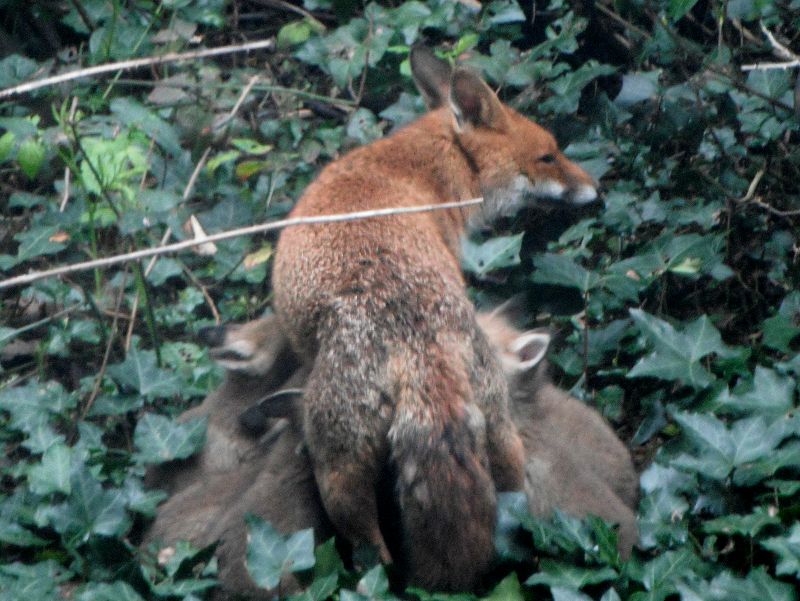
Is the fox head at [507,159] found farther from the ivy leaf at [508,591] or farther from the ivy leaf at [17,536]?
the ivy leaf at [17,536]

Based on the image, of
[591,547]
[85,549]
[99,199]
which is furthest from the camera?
[99,199]

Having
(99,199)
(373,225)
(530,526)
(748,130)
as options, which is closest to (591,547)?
(530,526)

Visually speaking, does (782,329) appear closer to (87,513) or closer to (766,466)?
(766,466)

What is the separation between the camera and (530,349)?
5434 millimetres

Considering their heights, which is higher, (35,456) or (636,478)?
(35,456)

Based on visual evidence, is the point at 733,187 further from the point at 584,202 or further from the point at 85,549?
the point at 85,549

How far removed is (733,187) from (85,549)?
12.7 ft

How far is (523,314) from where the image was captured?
6.00 m

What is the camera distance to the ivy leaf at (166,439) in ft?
17.3

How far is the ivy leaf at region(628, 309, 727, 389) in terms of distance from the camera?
512 cm

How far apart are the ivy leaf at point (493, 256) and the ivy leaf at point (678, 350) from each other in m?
0.93

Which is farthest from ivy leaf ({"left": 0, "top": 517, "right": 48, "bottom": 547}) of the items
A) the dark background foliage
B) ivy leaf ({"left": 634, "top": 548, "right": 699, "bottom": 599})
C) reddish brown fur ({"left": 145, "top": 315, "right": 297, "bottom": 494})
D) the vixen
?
ivy leaf ({"left": 634, "top": 548, "right": 699, "bottom": 599})

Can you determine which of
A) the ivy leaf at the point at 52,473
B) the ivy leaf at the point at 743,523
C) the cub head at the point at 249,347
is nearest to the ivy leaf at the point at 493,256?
the cub head at the point at 249,347

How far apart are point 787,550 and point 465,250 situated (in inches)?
108
